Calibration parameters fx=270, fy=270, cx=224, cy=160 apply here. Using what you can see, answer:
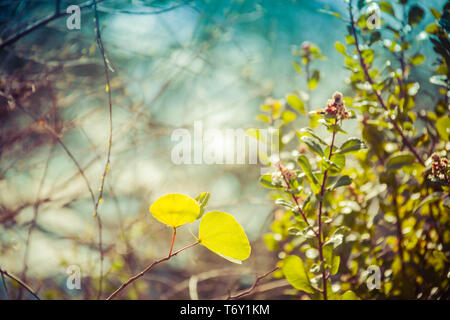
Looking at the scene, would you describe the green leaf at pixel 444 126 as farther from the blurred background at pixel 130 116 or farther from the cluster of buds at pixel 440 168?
the blurred background at pixel 130 116

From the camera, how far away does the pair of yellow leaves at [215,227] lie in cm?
42

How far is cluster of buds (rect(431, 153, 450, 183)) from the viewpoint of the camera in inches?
19.4

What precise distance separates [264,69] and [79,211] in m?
1.13

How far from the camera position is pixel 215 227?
43cm

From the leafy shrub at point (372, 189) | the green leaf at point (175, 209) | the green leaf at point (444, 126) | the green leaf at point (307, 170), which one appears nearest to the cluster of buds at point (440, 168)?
the leafy shrub at point (372, 189)

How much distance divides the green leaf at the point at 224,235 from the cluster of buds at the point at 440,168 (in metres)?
0.38

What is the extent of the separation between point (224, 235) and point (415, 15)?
696 millimetres

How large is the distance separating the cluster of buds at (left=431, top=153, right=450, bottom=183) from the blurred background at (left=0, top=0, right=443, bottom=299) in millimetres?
449

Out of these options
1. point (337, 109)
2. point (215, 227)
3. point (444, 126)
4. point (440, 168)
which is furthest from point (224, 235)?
point (444, 126)

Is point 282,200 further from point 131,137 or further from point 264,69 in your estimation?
point 264,69

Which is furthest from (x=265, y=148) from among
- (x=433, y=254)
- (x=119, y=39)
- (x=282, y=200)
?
(x=119, y=39)

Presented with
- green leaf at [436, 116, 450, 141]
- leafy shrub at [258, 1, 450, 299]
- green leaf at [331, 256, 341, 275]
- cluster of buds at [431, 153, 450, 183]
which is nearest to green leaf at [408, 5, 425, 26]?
leafy shrub at [258, 1, 450, 299]

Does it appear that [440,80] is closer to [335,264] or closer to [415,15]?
[415,15]

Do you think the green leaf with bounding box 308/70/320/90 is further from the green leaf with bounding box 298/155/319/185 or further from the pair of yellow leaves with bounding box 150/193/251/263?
the pair of yellow leaves with bounding box 150/193/251/263
